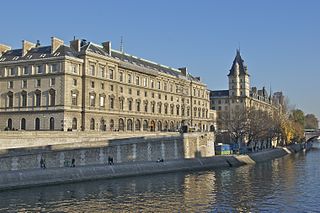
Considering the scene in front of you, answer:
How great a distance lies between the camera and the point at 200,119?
116 meters

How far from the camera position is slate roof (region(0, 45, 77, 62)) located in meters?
72.1

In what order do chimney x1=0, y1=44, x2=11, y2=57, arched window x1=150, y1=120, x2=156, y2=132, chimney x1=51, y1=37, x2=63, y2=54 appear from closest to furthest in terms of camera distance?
chimney x1=51, y1=37, x2=63, y2=54 → chimney x1=0, y1=44, x2=11, y2=57 → arched window x1=150, y1=120, x2=156, y2=132

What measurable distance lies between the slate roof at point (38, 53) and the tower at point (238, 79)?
287 feet

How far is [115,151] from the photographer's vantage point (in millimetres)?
55875

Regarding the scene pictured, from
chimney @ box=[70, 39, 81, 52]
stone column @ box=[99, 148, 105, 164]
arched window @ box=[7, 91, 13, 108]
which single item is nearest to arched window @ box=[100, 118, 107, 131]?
chimney @ box=[70, 39, 81, 52]

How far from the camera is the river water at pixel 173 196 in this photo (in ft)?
103

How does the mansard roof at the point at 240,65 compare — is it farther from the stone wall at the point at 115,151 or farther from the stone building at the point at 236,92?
the stone wall at the point at 115,151

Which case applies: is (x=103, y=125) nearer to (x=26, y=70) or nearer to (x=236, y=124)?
(x=26, y=70)

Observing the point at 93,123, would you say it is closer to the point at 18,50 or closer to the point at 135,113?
the point at 135,113

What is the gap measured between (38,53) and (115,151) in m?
29.1

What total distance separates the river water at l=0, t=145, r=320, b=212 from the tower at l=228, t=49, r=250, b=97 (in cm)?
10176

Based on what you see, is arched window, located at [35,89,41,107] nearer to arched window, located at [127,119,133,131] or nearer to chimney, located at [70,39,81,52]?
chimney, located at [70,39,81,52]

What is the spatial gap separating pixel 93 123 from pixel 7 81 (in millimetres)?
17754

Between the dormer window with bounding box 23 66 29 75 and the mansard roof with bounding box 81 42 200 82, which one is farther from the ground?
the mansard roof with bounding box 81 42 200 82
